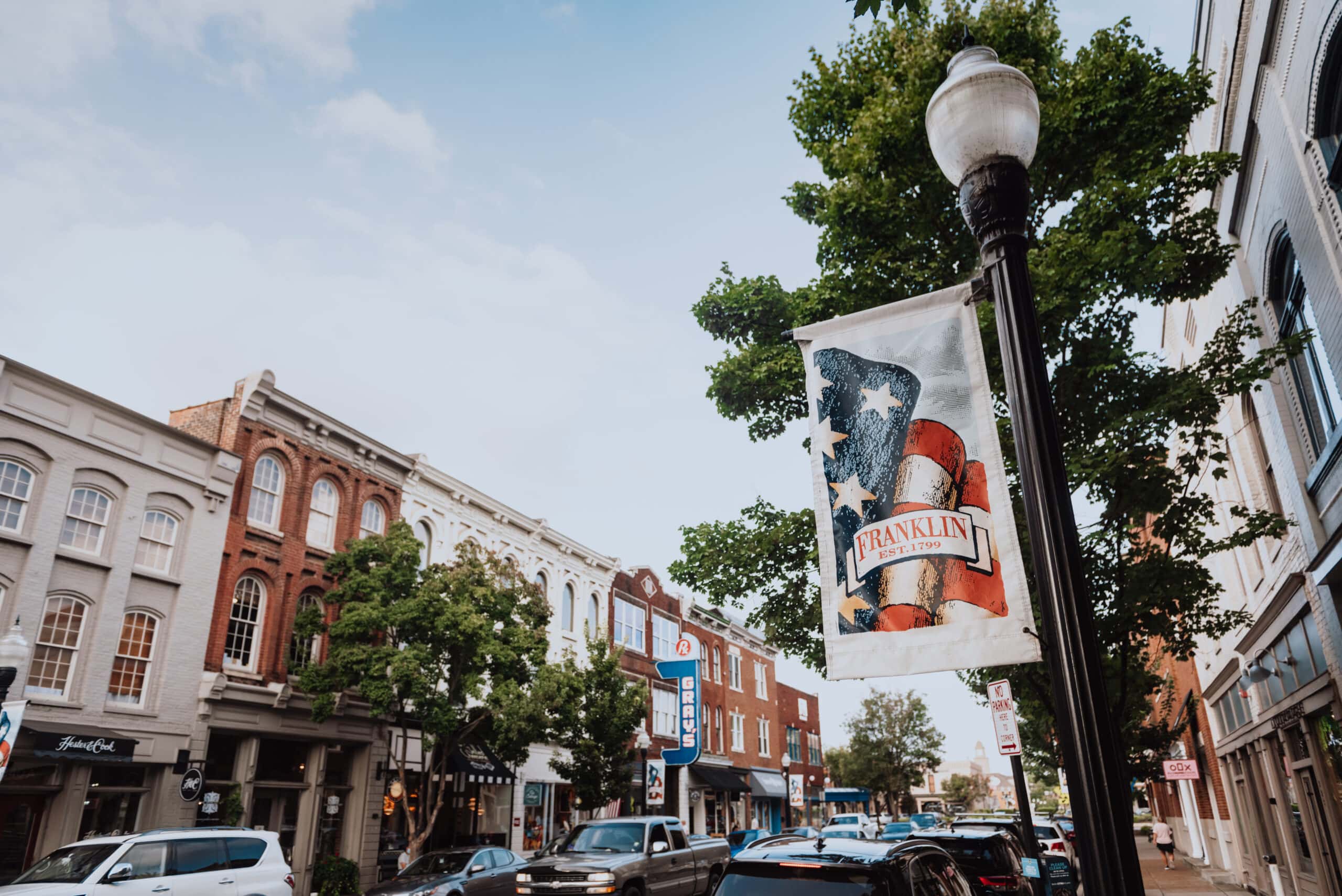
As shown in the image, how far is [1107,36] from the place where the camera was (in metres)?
13.3

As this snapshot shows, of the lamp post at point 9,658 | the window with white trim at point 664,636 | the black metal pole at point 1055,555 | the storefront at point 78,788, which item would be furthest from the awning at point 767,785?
the black metal pole at point 1055,555

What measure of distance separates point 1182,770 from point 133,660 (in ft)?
99.9

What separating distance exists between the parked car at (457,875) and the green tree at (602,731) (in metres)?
8.03

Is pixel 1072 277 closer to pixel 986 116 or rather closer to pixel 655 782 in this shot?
pixel 986 116

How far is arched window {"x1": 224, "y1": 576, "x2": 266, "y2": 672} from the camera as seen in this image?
2166 cm

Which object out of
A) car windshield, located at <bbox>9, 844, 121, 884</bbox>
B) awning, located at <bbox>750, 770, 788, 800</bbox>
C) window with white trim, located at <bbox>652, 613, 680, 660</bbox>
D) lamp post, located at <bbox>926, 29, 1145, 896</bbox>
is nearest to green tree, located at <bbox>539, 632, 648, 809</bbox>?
window with white trim, located at <bbox>652, 613, 680, 660</bbox>

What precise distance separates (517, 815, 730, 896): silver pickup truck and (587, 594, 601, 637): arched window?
1875 centimetres

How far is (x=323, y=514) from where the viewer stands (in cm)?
2500

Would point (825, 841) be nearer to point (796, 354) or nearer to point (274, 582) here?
point (796, 354)

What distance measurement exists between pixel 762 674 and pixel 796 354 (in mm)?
41804

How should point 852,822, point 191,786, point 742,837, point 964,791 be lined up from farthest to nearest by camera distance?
point 964,791, point 852,822, point 742,837, point 191,786

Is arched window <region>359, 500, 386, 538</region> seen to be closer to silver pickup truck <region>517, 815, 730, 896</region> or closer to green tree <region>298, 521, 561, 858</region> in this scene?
green tree <region>298, 521, 561, 858</region>

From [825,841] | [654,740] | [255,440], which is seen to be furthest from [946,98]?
[654,740]

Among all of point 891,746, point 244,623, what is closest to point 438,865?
point 244,623
